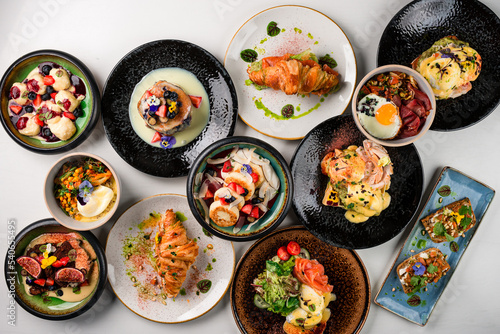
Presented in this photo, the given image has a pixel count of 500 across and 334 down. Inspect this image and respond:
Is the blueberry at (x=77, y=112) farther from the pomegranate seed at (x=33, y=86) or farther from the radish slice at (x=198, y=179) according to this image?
the radish slice at (x=198, y=179)

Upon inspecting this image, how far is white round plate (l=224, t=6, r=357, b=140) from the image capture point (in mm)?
3078

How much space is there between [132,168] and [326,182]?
5.88ft

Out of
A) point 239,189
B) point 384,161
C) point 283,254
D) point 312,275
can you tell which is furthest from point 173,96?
point 312,275

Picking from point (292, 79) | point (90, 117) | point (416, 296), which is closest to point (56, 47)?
point (90, 117)

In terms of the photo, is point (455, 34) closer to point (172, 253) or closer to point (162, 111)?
point (162, 111)

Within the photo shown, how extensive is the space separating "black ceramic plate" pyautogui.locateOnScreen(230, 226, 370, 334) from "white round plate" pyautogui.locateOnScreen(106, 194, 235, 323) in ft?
0.61

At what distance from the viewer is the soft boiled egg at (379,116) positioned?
8.84 feet

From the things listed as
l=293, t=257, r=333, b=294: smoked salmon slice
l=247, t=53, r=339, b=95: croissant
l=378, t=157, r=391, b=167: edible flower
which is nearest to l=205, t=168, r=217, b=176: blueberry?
l=247, t=53, r=339, b=95: croissant

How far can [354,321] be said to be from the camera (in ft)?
10.3

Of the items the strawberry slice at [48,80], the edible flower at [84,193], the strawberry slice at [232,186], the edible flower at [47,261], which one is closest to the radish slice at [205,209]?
the strawberry slice at [232,186]

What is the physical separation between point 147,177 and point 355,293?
2.19 metres

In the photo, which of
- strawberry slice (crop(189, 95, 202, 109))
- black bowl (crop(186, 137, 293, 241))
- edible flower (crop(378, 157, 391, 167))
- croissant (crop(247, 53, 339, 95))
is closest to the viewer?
black bowl (crop(186, 137, 293, 241))

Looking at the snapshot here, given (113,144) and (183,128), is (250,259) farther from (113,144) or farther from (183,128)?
(113,144)

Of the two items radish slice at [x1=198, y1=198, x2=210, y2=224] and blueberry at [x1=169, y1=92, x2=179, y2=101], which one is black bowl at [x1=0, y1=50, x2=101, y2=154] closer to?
blueberry at [x1=169, y1=92, x2=179, y2=101]
